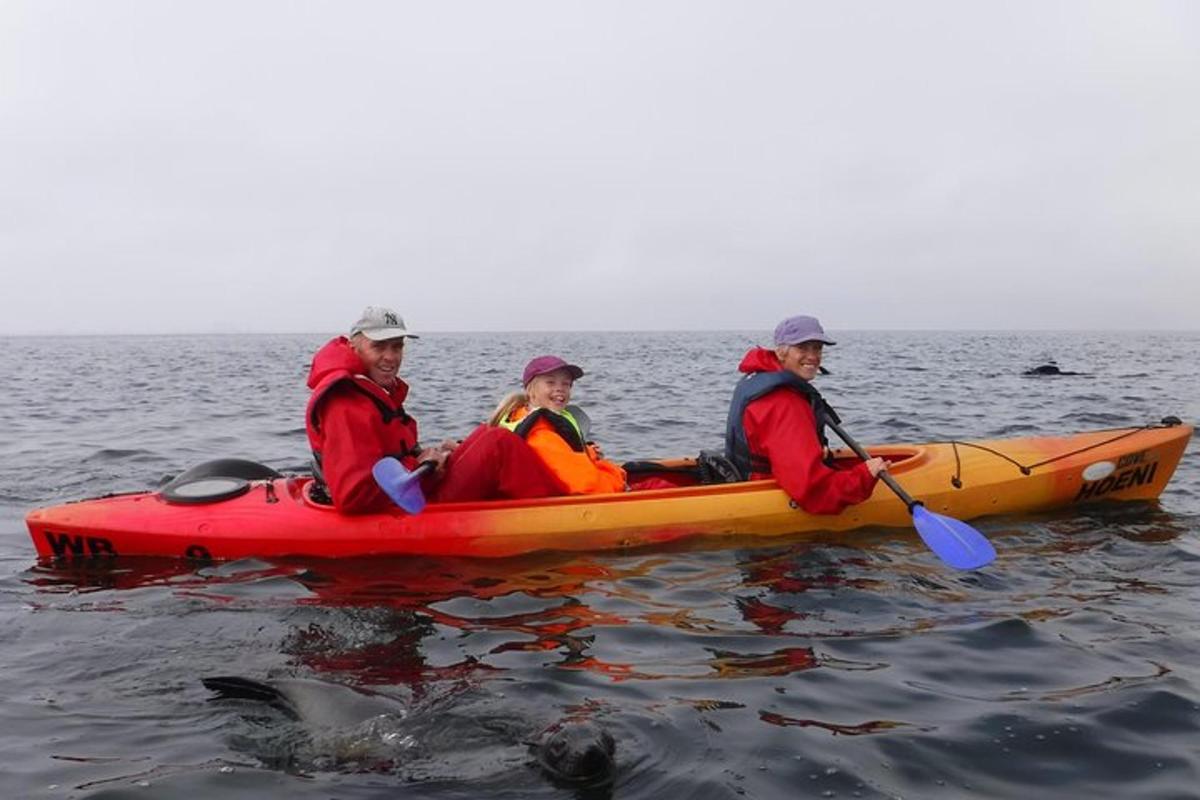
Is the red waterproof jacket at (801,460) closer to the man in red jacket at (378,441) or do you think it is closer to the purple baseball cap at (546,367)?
the purple baseball cap at (546,367)

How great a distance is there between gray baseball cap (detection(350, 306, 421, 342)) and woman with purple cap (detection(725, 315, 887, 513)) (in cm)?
244

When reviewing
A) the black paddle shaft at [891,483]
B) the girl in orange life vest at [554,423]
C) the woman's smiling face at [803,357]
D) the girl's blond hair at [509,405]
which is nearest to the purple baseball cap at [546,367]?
the girl in orange life vest at [554,423]

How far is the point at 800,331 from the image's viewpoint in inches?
262

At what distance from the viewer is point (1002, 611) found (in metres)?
5.18

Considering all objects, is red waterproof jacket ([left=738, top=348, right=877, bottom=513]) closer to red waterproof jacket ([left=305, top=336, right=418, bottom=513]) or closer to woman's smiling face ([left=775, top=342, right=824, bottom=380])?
woman's smiling face ([left=775, top=342, right=824, bottom=380])

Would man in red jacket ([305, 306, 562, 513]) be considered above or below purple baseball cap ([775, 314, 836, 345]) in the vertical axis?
below

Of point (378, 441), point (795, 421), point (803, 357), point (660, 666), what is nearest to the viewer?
point (660, 666)

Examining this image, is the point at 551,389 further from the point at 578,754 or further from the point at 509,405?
the point at 578,754

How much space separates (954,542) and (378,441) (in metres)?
3.82

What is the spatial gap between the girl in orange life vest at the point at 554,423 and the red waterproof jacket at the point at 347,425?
85cm

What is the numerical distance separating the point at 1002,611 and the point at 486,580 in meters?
3.09

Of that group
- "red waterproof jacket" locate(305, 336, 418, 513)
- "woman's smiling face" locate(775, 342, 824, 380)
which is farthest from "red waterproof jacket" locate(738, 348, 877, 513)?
"red waterproof jacket" locate(305, 336, 418, 513)

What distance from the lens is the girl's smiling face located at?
637 centimetres

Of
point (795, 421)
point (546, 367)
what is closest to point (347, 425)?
point (546, 367)
